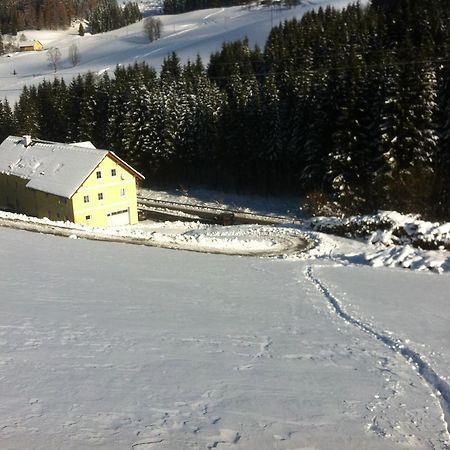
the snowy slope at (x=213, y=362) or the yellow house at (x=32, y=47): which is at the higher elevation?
the yellow house at (x=32, y=47)

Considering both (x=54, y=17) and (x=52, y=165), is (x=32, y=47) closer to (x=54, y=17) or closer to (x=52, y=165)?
(x=54, y=17)

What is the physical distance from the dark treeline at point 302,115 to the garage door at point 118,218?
14166 mm

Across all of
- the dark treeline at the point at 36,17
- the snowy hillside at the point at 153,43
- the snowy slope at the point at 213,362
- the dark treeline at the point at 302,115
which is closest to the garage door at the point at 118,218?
the dark treeline at the point at 302,115

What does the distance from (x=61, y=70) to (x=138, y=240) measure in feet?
368

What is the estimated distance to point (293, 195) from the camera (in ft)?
158

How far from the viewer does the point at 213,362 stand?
9328 mm

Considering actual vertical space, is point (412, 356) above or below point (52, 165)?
below

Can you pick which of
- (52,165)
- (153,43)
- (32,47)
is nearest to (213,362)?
(52,165)

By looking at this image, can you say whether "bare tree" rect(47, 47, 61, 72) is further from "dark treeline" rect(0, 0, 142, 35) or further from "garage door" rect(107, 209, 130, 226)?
"garage door" rect(107, 209, 130, 226)

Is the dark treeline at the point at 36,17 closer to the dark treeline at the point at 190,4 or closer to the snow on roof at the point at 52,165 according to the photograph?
the dark treeline at the point at 190,4

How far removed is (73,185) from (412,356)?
100 ft

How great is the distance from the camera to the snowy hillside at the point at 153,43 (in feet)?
386

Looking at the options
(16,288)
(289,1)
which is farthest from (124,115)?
(289,1)

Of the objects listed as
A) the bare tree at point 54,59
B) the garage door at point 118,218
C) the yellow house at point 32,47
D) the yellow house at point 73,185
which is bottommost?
the garage door at point 118,218
